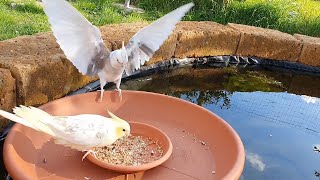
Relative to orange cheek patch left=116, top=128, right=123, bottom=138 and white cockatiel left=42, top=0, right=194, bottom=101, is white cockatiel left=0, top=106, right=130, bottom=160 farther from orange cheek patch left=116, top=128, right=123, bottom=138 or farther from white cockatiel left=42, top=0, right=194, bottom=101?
white cockatiel left=42, top=0, right=194, bottom=101

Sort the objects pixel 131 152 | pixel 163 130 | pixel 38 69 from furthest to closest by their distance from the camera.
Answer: pixel 38 69 < pixel 163 130 < pixel 131 152

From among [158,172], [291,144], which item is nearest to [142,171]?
[158,172]

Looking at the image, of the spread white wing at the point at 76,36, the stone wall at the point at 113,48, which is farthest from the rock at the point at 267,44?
the spread white wing at the point at 76,36

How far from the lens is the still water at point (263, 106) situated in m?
2.70

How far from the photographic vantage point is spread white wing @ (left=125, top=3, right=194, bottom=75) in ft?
6.98

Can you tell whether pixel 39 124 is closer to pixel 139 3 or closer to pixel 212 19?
pixel 212 19

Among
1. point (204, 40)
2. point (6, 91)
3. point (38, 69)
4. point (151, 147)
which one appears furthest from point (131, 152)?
point (204, 40)

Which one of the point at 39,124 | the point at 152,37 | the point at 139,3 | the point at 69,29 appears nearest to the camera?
the point at 39,124

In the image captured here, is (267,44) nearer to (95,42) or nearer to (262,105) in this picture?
(262,105)

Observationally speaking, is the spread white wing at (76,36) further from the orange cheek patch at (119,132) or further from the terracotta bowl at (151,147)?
the orange cheek patch at (119,132)

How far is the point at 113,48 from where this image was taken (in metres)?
3.17

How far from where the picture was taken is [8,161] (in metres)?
1.66

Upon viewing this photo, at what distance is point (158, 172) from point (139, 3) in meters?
3.83

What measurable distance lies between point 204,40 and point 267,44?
0.66 m
